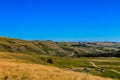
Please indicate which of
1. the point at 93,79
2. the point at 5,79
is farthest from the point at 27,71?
the point at 93,79

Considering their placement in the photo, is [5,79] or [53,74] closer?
[5,79]

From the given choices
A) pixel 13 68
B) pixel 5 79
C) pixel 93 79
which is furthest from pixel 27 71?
pixel 93 79

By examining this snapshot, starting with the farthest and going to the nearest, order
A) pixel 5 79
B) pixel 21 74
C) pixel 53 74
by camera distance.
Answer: pixel 53 74 < pixel 21 74 < pixel 5 79

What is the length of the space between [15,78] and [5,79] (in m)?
0.81

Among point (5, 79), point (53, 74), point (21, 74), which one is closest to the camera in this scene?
point (5, 79)

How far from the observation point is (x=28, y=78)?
26.9 metres

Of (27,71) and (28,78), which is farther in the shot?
(27,71)

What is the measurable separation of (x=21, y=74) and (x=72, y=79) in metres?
4.29

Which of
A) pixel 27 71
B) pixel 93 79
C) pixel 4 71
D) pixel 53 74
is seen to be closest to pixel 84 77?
pixel 93 79

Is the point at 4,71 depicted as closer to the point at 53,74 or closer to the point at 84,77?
the point at 53,74

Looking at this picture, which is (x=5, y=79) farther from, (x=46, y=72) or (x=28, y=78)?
(x=46, y=72)

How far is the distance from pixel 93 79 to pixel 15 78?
6.89m

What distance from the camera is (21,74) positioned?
27781mm

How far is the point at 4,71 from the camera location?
92.3 ft
